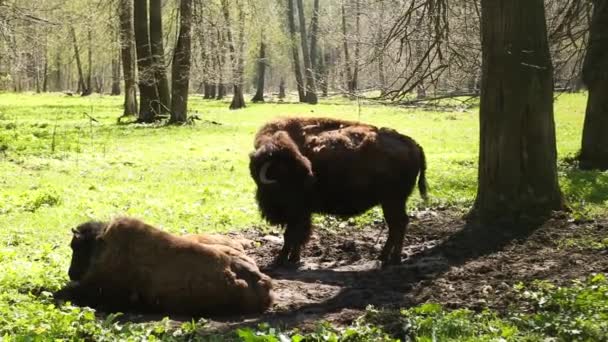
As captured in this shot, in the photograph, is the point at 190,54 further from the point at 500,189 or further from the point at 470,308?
the point at 470,308

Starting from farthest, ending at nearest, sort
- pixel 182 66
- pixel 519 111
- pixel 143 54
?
pixel 143 54, pixel 182 66, pixel 519 111

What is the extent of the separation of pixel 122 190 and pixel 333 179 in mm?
5535

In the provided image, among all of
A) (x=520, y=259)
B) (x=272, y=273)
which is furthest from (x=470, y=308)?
(x=272, y=273)

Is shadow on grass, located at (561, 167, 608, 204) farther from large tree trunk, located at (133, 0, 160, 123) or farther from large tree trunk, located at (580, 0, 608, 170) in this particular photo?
large tree trunk, located at (133, 0, 160, 123)

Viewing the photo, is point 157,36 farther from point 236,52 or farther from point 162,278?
point 162,278

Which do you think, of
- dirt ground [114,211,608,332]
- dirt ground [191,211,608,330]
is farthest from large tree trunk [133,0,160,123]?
dirt ground [191,211,608,330]

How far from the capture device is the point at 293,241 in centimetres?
827

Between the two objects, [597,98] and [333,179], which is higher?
[597,98]

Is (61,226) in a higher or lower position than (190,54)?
lower

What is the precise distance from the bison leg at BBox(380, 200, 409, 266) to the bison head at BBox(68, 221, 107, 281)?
10.7 feet

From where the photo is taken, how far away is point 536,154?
9.05 m

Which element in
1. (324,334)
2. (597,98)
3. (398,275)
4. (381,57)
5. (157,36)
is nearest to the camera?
(324,334)

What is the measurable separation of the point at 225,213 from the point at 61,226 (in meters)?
2.34

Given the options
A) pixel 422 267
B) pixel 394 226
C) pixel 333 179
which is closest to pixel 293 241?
pixel 333 179
